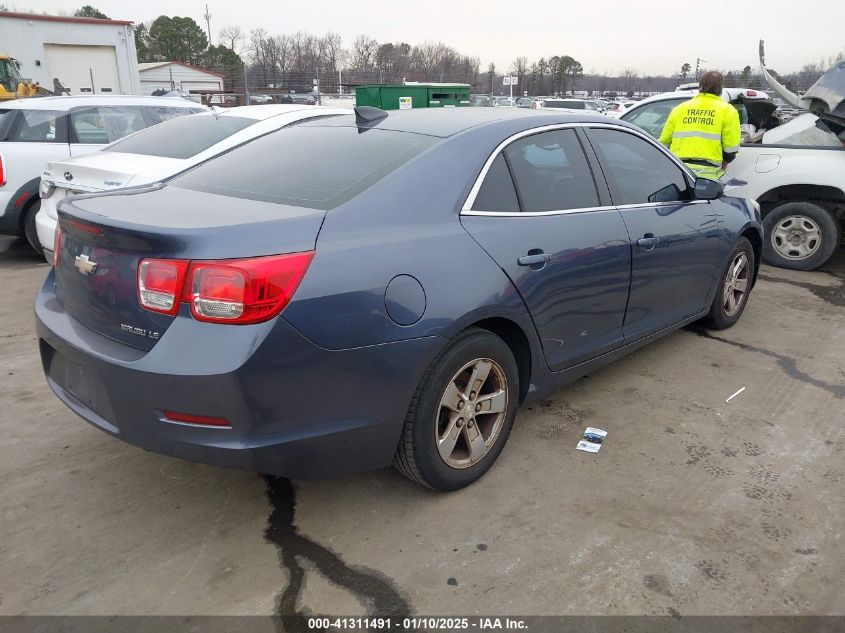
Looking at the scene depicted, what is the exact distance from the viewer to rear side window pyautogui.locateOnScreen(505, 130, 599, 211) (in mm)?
3113

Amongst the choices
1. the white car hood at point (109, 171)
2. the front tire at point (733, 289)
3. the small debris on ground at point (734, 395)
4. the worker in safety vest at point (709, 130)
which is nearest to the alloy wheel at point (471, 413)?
the small debris on ground at point (734, 395)

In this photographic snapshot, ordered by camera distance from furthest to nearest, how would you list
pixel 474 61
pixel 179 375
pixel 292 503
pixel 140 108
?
pixel 474 61 < pixel 140 108 < pixel 292 503 < pixel 179 375

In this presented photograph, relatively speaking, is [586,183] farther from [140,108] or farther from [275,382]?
[140,108]

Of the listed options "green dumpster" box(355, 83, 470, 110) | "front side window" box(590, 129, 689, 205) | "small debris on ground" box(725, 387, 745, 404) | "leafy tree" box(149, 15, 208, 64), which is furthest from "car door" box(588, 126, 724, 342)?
"leafy tree" box(149, 15, 208, 64)

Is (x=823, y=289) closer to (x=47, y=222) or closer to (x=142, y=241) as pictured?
(x=142, y=241)

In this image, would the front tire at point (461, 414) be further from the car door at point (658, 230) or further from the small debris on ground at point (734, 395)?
the small debris on ground at point (734, 395)

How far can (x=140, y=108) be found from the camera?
789 cm

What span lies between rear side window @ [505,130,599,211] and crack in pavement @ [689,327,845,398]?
196cm

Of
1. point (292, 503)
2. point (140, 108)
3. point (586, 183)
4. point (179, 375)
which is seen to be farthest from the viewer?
point (140, 108)

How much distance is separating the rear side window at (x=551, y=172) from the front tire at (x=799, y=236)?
A: 14.1 ft


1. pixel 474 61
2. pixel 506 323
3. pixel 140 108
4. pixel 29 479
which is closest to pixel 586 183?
pixel 506 323

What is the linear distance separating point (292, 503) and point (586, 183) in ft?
7.06

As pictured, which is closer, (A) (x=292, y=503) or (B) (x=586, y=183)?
(A) (x=292, y=503)

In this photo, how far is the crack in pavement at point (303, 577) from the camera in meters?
2.25
